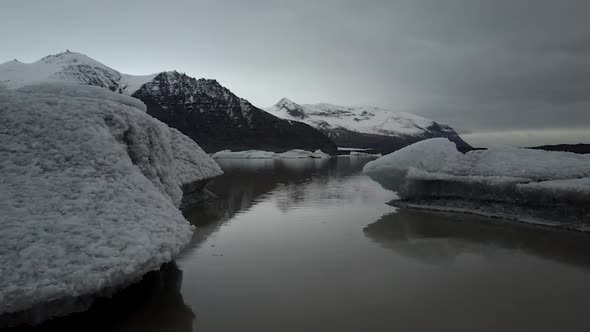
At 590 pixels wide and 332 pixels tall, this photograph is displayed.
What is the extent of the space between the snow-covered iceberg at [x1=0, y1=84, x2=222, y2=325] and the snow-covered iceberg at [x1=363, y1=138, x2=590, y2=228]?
949 cm

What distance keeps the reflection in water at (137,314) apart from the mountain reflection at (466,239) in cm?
450

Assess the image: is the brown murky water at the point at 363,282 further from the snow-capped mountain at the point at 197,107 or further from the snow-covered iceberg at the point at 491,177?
the snow-capped mountain at the point at 197,107

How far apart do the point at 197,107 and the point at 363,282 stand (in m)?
122

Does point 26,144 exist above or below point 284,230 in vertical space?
above

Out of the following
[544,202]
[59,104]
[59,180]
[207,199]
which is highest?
[59,104]

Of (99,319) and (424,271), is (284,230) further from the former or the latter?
(99,319)

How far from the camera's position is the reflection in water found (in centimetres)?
391

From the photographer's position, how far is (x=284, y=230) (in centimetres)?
884

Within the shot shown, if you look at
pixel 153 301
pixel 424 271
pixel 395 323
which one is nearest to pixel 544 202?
pixel 424 271

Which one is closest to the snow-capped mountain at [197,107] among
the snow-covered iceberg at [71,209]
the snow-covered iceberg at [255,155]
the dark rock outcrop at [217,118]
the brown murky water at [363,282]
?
the dark rock outcrop at [217,118]

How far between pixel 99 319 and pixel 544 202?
1122 centimetres

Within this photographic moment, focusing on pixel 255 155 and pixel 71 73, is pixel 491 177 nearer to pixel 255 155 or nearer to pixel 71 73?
pixel 255 155

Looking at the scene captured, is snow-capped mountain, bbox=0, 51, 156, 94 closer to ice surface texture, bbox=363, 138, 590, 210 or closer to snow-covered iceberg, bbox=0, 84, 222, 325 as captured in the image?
ice surface texture, bbox=363, 138, 590, 210

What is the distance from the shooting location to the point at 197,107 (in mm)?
119250
